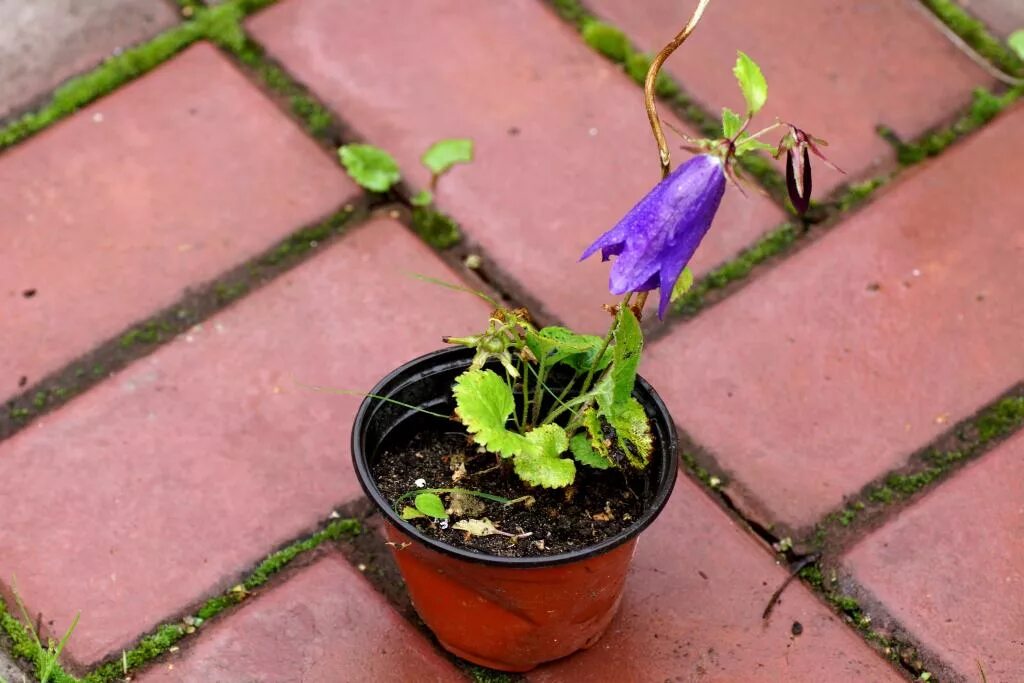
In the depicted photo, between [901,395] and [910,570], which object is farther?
[901,395]

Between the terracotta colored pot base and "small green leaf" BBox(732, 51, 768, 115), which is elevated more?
"small green leaf" BBox(732, 51, 768, 115)

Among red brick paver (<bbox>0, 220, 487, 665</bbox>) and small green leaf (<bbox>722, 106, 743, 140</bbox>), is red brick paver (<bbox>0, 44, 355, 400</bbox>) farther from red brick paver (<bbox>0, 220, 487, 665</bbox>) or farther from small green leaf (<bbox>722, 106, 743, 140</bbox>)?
small green leaf (<bbox>722, 106, 743, 140</bbox>)

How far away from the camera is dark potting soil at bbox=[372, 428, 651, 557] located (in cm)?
122

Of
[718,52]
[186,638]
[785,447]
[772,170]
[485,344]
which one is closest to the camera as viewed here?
[485,344]

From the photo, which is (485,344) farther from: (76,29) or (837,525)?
(76,29)

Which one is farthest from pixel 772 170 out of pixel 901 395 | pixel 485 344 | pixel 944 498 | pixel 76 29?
pixel 76 29

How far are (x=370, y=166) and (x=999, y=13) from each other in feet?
3.03

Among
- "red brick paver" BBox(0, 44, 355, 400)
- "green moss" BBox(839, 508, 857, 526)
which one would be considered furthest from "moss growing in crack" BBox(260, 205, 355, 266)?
"green moss" BBox(839, 508, 857, 526)

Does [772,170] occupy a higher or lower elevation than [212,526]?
higher

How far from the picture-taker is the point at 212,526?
143cm

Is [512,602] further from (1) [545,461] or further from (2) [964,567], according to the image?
(2) [964,567]

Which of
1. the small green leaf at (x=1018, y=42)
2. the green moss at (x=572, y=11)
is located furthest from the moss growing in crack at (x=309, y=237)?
the small green leaf at (x=1018, y=42)

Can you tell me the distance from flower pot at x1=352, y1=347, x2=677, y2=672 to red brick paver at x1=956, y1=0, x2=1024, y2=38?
3.17ft

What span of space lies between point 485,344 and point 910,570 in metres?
0.55
